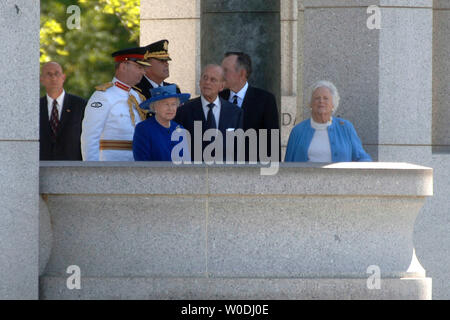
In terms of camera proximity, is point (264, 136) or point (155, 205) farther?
point (264, 136)

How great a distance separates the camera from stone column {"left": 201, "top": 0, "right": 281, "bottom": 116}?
11.6 m

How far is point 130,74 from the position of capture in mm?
9945

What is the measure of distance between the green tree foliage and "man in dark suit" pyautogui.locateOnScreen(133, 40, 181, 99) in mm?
25083

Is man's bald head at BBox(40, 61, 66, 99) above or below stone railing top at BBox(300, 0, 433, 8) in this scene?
below

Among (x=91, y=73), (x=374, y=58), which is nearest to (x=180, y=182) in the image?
(x=374, y=58)

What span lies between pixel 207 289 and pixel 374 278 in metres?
1.25

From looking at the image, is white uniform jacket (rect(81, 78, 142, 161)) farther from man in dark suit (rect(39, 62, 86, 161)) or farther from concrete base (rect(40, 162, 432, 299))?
man in dark suit (rect(39, 62, 86, 161))

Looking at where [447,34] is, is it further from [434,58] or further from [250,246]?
[250,246]

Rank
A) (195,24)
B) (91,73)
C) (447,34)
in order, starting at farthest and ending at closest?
(91,73), (195,24), (447,34)

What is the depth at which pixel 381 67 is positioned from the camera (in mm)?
10891

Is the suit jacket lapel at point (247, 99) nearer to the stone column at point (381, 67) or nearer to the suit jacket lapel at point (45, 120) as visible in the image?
the stone column at point (381, 67)

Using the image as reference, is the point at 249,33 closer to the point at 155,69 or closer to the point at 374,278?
the point at 155,69

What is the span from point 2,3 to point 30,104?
741 millimetres

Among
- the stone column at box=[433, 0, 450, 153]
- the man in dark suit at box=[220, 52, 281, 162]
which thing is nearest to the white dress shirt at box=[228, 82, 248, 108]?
the man in dark suit at box=[220, 52, 281, 162]
